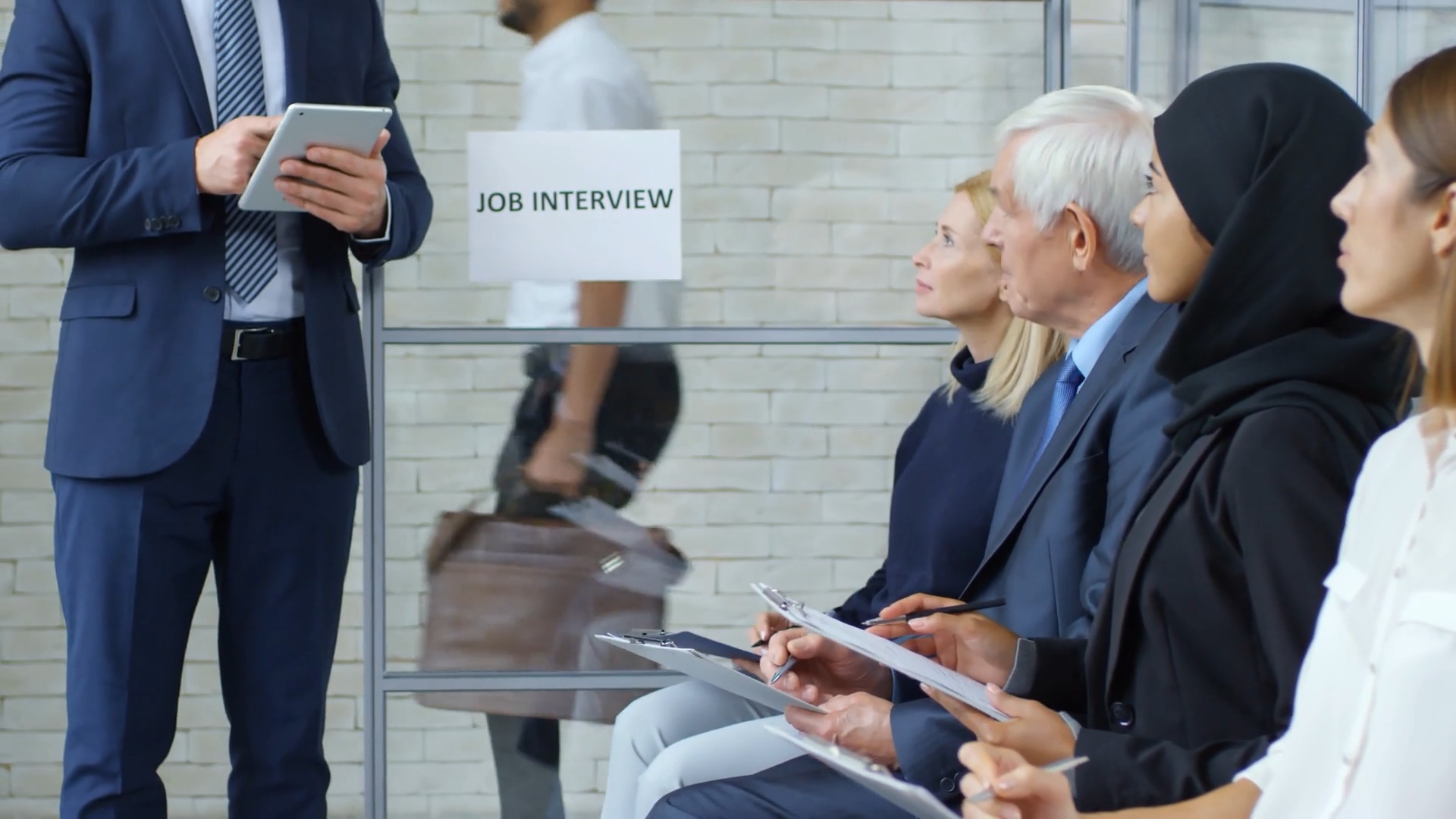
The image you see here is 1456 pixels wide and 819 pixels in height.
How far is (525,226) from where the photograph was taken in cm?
304

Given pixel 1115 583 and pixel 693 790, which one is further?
pixel 693 790

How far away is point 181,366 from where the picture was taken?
7.27 ft

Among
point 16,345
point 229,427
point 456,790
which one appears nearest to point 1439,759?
point 229,427

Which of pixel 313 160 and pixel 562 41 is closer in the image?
pixel 313 160

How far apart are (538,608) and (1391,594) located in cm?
225

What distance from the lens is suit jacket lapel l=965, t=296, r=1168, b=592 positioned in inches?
71.6

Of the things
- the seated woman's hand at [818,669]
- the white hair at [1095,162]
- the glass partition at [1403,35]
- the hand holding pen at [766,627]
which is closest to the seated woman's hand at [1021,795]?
the seated woman's hand at [818,669]

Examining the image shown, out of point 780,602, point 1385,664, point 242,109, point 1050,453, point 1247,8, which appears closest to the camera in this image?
point 1385,664

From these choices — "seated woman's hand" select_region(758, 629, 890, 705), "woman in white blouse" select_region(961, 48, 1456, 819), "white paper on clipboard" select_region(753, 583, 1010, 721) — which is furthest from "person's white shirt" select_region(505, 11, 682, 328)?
"woman in white blouse" select_region(961, 48, 1456, 819)

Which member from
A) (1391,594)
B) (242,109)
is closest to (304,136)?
(242,109)

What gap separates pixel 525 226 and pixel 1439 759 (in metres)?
2.34

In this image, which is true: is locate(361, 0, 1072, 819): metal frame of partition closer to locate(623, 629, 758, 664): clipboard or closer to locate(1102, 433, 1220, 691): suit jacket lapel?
locate(623, 629, 758, 664): clipboard

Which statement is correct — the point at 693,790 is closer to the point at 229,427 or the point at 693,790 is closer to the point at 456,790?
the point at 229,427

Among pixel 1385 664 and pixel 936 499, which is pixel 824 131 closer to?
pixel 936 499
